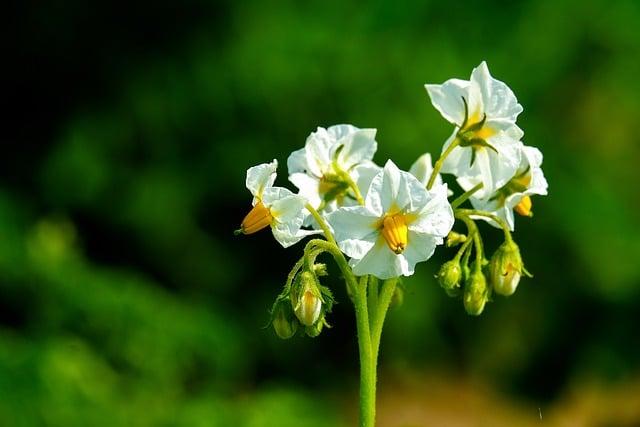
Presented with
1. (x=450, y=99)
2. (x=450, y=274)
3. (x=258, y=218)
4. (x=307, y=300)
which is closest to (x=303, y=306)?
(x=307, y=300)

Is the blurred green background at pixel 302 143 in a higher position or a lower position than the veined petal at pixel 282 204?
higher

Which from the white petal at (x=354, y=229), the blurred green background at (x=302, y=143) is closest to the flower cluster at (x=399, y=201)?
the white petal at (x=354, y=229)

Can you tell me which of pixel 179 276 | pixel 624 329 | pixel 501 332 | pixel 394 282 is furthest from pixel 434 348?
pixel 394 282

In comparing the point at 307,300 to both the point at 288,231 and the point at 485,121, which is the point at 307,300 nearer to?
the point at 288,231

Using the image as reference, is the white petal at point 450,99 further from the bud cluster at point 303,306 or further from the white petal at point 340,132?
the bud cluster at point 303,306

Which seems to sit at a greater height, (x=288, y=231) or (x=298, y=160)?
(x=298, y=160)

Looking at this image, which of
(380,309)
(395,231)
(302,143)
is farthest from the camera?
(302,143)

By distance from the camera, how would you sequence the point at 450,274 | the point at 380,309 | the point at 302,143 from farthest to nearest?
the point at 302,143 < the point at 450,274 < the point at 380,309
